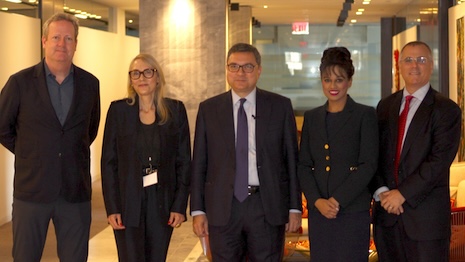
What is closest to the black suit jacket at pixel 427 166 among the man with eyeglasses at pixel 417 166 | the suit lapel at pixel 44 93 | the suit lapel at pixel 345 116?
the man with eyeglasses at pixel 417 166

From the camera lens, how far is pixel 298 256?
7188mm

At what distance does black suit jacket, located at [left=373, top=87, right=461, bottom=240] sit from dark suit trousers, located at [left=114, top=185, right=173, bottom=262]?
1.30m

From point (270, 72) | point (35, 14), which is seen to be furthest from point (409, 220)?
point (270, 72)

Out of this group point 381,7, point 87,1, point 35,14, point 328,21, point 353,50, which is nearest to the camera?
point 35,14

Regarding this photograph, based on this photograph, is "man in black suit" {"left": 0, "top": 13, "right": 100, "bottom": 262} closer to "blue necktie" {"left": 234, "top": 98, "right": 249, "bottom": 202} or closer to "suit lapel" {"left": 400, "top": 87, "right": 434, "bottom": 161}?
"blue necktie" {"left": 234, "top": 98, "right": 249, "bottom": 202}

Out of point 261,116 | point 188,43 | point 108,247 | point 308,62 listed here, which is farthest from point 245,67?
point 308,62

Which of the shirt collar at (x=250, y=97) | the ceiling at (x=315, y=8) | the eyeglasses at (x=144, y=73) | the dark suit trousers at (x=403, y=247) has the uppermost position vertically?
the ceiling at (x=315, y=8)

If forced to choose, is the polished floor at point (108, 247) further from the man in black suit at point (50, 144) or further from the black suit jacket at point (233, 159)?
the man in black suit at point (50, 144)

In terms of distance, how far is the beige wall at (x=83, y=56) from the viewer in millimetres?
10273

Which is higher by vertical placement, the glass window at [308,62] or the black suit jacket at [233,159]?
the glass window at [308,62]

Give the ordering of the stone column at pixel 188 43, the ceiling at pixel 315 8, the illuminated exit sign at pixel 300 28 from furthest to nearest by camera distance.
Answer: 1. the illuminated exit sign at pixel 300 28
2. the ceiling at pixel 315 8
3. the stone column at pixel 188 43

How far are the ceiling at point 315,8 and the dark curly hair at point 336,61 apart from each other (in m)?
8.74

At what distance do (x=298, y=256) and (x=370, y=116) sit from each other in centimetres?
284

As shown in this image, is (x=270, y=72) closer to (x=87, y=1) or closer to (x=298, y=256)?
(x=87, y=1)
